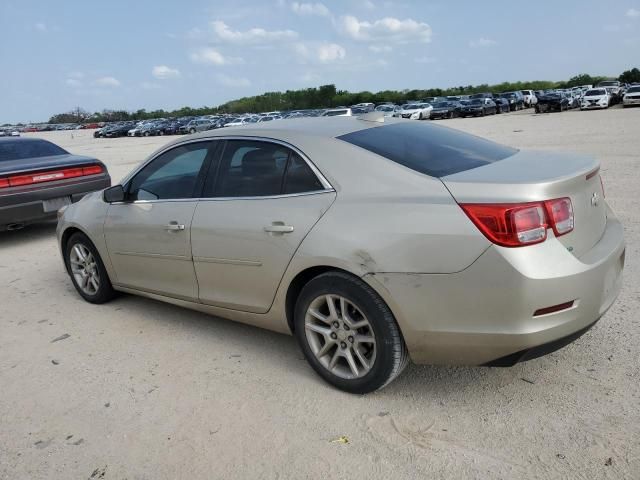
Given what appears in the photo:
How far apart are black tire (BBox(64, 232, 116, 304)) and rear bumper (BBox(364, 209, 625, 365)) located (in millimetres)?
2881

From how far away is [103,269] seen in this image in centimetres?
482

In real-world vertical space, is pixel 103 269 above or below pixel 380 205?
below

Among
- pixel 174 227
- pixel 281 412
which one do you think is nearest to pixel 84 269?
pixel 174 227

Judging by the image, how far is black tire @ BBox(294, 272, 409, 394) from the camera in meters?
2.91

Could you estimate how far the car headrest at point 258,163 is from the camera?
11.6 feet

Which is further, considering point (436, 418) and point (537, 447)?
point (436, 418)

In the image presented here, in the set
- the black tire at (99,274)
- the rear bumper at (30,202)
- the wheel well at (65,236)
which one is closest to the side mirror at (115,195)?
the black tire at (99,274)

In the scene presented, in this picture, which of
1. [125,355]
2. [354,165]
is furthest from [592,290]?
[125,355]

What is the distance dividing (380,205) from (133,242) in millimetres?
2246

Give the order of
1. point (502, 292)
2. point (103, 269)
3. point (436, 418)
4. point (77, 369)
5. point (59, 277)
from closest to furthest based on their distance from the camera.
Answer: point (502, 292) < point (436, 418) < point (77, 369) < point (103, 269) < point (59, 277)

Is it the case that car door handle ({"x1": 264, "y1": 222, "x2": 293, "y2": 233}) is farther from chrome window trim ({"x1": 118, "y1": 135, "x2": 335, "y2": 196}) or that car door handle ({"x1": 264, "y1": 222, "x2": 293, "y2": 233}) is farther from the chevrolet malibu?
chrome window trim ({"x1": 118, "y1": 135, "x2": 335, "y2": 196})

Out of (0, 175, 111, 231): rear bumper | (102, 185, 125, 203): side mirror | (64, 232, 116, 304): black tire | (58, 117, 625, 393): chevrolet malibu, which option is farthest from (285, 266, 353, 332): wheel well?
(0, 175, 111, 231): rear bumper

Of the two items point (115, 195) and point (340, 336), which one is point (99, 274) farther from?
point (340, 336)

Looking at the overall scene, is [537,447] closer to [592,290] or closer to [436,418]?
[436,418]
